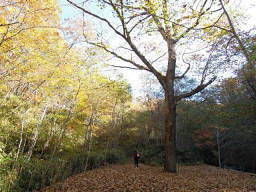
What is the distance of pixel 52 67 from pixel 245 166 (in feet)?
51.4

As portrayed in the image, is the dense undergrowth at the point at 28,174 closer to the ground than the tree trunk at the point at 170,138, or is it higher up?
closer to the ground

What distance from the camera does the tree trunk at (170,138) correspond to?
5312 millimetres

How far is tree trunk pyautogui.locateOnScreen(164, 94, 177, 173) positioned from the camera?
531cm

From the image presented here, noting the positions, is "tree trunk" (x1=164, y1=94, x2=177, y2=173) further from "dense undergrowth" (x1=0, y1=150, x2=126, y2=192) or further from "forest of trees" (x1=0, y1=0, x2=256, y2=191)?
"dense undergrowth" (x1=0, y1=150, x2=126, y2=192)

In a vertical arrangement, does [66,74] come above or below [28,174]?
above

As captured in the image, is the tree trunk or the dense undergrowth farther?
the tree trunk

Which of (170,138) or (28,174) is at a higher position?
(170,138)

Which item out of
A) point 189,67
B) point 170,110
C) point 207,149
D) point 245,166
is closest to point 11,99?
point 170,110

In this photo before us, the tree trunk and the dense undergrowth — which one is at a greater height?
the tree trunk

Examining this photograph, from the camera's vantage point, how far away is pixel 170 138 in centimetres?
539

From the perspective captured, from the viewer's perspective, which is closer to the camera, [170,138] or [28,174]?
[28,174]

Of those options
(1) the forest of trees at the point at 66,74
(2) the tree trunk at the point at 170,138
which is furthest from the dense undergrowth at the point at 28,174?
(2) the tree trunk at the point at 170,138

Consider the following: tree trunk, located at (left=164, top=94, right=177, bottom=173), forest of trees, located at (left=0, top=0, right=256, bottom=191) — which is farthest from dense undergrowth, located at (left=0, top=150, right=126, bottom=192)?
tree trunk, located at (left=164, top=94, right=177, bottom=173)

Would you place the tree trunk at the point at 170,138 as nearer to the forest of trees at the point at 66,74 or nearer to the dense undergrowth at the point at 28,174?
the forest of trees at the point at 66,74
